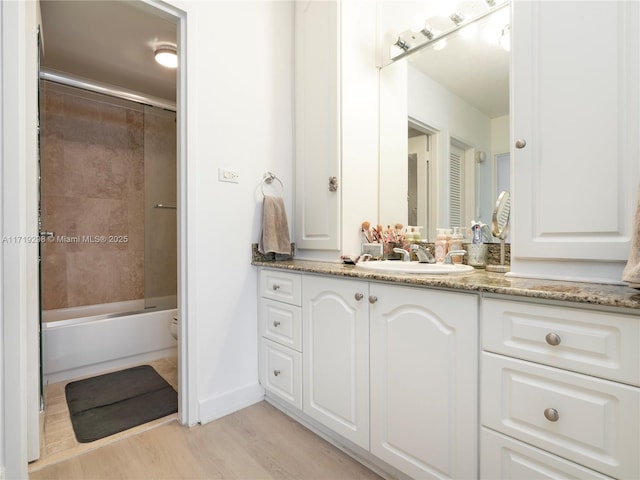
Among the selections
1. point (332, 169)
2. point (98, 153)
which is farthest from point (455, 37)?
point (98, 153)

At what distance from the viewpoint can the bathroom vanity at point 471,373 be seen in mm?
806

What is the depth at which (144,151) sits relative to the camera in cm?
343

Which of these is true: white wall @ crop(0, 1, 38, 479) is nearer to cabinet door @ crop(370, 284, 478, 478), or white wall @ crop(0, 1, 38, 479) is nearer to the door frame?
the door frame

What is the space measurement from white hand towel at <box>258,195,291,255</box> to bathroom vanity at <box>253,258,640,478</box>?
34 centimetres

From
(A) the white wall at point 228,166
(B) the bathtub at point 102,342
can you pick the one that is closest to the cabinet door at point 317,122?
(A) the white wall at point 228,166

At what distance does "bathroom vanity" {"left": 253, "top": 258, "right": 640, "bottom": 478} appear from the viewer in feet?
2.64

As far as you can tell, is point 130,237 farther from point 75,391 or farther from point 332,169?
point 332,169

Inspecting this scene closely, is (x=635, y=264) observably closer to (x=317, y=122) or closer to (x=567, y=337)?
(x=567, y=337)

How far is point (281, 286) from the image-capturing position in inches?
71.0

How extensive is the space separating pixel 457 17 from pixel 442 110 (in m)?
0.44

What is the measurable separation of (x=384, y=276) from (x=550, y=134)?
750 mm

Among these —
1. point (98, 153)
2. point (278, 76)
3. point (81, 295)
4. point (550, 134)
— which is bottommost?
point (81, 295)

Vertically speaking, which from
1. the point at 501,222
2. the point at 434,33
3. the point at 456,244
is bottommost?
the point at 456,244

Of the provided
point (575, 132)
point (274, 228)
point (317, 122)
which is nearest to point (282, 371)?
point (274, 228)
